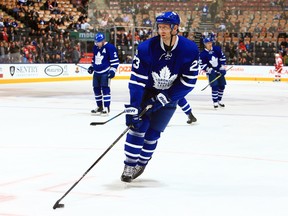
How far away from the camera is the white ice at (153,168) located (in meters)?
3.87

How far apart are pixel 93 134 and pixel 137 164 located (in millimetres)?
2789

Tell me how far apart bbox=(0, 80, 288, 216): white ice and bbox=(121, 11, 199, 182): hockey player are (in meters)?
0.36

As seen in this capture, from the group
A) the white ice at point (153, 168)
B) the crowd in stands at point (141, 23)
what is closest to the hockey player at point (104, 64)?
the white ice at point (153, 168)

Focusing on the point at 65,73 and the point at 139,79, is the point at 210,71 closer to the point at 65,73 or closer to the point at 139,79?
Answer: the point at 139,79

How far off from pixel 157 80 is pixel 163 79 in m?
0.05

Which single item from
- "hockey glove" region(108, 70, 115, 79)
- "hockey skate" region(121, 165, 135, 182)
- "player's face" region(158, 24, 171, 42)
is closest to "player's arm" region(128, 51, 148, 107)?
"player's face" region(158, 24, 171, 42)

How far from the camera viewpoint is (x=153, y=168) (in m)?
5.21

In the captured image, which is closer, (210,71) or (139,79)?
(139,79)

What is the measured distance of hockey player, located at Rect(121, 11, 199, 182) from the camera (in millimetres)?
4355

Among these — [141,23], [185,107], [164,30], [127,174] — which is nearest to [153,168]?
[127,174]

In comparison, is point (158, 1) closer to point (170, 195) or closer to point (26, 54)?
point (26, 54)

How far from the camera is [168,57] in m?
4.40

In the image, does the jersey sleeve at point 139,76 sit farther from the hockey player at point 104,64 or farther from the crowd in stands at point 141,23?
the crowd in stands at point 141,23

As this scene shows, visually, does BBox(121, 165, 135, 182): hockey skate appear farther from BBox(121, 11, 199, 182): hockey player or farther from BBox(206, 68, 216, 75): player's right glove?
BBox(206, 68, 216, 75): player's right glove
